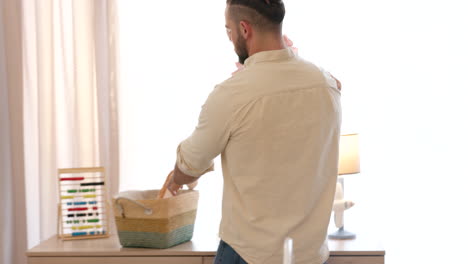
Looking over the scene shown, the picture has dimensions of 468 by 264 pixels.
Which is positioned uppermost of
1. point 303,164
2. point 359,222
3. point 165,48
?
point 165,48

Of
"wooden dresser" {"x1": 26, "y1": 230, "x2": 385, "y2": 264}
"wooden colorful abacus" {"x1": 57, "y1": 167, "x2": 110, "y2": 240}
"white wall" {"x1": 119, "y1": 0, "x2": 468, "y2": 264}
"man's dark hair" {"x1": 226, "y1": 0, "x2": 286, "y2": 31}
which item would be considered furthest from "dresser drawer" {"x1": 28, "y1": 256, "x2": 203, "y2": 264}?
"man's dark hair" {"x1": 226, "y1": 0, "x2": 286, "y2": 31}

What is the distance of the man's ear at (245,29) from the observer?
1.76 meters

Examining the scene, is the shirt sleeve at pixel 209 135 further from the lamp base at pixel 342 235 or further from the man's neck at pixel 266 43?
the lamp base at pixel 342 235

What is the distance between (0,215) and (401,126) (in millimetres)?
1801

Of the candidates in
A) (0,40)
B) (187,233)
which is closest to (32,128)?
(0,40)

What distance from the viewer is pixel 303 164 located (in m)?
1.75

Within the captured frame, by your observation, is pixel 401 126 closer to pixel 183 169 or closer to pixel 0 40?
pixel 183 169

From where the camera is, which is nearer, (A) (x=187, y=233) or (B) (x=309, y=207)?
(B) (x=309, y=207)

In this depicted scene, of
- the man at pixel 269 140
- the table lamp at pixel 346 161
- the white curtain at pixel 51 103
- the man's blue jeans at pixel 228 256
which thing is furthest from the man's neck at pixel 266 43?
the white curtain at pixel 51 103

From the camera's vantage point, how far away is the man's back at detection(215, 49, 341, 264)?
5.62 feet

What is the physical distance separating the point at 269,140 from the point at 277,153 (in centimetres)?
4

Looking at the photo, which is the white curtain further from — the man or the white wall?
the man

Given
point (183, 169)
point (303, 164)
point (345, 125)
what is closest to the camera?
point (303, 164)

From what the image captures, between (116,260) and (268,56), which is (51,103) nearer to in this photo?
(116,260)
